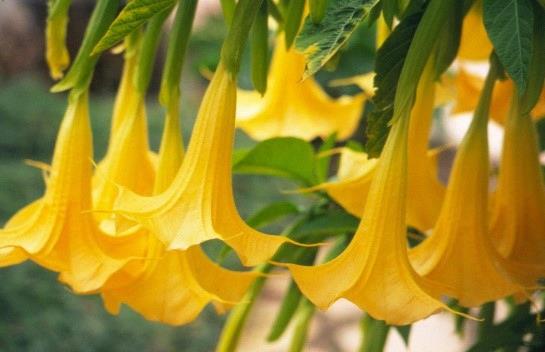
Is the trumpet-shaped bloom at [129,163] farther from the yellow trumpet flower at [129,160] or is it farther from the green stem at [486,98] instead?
the green stem at [486,98]

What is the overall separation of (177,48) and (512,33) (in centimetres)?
17

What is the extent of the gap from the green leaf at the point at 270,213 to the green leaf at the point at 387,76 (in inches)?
6.6

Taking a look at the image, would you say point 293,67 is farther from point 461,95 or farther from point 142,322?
point 142,322

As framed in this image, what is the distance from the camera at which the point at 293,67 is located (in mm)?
633

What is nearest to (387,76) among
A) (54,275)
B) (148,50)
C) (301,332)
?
(148,50)

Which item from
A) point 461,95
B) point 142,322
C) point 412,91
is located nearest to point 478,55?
point 461,95

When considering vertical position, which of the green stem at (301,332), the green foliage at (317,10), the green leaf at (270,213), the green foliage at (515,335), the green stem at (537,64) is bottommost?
the green stem at (301,332)

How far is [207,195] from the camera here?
0.40 meters

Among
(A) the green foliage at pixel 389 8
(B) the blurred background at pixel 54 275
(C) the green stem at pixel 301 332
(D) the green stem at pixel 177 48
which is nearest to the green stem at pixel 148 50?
(D) the green stem at pixel 177 48

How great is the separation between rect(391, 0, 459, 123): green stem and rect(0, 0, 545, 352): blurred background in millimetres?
1166

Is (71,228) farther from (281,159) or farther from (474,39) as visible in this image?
(474,39)

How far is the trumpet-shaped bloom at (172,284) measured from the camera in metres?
0.43

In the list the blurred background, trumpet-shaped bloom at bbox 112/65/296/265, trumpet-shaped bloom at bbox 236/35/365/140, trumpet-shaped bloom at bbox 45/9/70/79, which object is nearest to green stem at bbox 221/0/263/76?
trumpet-shaped bloom at bbox 112/65/296/265

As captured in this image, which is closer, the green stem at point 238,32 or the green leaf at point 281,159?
the green stem at point 238,32
